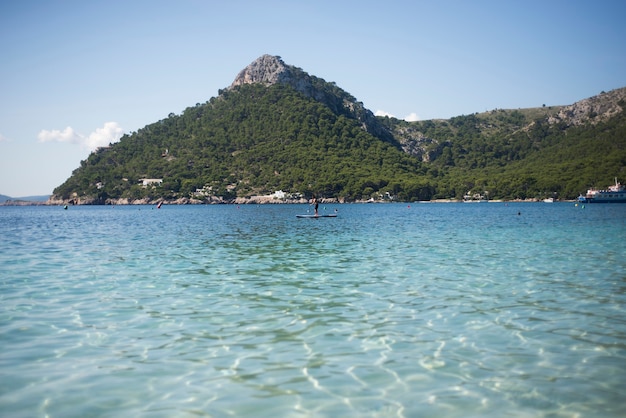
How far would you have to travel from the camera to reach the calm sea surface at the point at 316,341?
7.29 meters

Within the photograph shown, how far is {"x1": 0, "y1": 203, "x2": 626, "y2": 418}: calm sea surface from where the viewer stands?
7.29 metres

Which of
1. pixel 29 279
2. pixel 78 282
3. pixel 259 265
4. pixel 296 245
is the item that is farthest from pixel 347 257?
pixel 29 279

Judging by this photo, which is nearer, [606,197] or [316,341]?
[316,341]

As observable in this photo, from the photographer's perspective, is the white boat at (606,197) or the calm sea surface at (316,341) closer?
the calm sea surface at (316,341)

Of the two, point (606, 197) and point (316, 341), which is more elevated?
point (606, 197)

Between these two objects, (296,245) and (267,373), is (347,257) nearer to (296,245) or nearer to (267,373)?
(296,245)

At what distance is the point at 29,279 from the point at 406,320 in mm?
14409

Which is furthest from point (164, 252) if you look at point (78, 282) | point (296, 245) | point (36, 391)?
point (36, 391)

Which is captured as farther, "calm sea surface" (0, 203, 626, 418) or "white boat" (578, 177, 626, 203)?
"white boat" (578, 177, 626, 203)

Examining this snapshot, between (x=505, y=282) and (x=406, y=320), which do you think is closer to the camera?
(x=406, y=320)

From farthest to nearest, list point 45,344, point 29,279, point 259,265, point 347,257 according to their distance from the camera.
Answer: point 347,257, point 259,265, point 29,279, point 45,344

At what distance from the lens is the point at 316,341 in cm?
1017

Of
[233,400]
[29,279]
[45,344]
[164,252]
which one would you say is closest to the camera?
[233,400]

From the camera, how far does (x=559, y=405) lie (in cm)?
707
